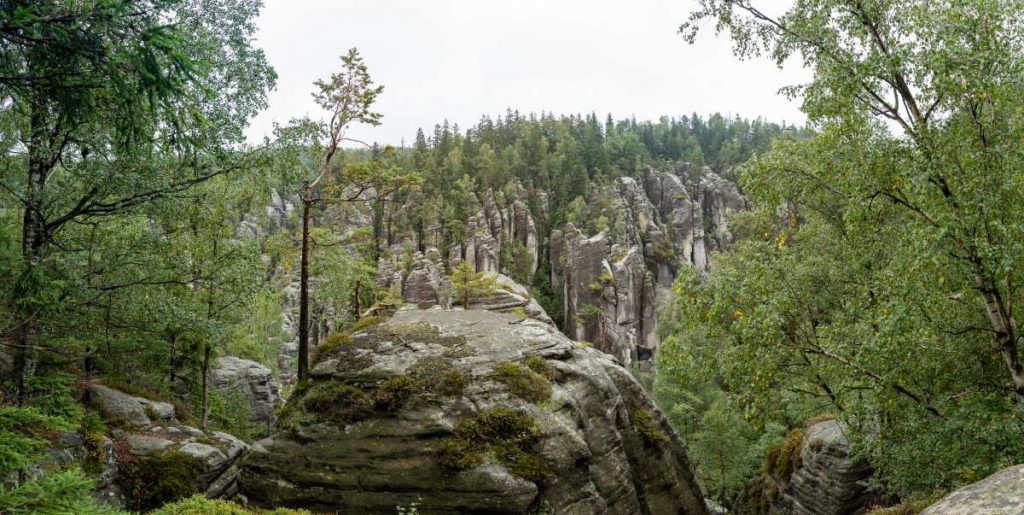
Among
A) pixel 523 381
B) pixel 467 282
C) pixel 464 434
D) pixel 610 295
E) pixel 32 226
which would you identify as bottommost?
pixel 464 434

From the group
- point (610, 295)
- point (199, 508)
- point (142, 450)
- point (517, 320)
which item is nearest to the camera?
point (199, 508)

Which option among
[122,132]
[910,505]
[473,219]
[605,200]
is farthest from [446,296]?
[122,132]

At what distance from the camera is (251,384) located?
91.9 feet

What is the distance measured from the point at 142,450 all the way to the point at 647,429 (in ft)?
44.3

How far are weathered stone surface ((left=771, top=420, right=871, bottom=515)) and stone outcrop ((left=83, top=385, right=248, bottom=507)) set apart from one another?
1794 cm

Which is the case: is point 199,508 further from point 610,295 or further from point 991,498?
point 610,295

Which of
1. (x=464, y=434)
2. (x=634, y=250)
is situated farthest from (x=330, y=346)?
(x=634, y=250)

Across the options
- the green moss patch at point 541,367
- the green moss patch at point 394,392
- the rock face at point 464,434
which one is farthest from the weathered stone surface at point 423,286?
the green moss patch at point 394,392

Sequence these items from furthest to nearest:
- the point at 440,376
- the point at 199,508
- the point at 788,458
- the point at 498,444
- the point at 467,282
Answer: the point at 467,282 < the point at 788,458 < the point at 440,376 < the point at 498,444 < the point at 199,508

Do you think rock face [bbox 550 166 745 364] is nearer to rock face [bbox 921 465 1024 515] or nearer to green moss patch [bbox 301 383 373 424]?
green moss patch [bbox 301 383 373 424]

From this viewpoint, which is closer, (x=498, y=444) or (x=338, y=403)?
(x=498, y=444)

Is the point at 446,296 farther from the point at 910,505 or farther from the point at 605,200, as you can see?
the point at 910,505

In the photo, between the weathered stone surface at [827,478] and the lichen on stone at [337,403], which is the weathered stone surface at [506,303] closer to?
the weathered stone surface at [827,478]

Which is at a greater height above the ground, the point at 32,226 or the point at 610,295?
the point at 32,226
